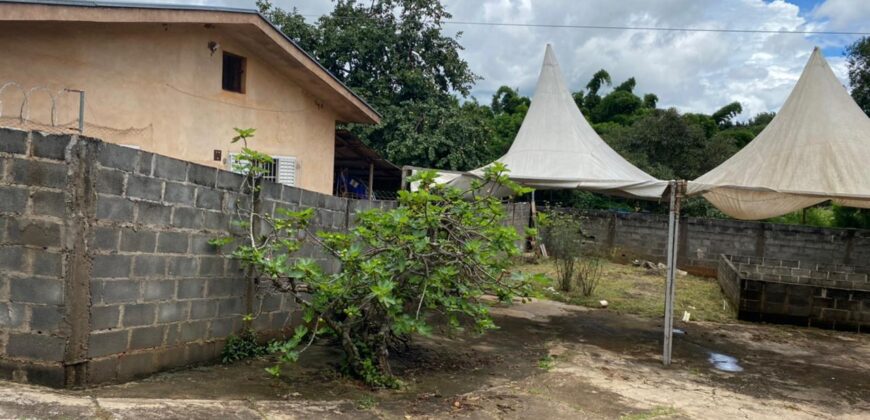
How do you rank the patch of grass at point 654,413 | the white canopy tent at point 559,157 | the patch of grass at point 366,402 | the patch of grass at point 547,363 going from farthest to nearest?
the white canopy tent at point 559,157 → the patch of grass at point 547,363 → the patch of grass at point 654,413 → the patch of grass at point 366,402

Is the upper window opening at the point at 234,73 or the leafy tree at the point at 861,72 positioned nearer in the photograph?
the upper window opening at the point at 234,73

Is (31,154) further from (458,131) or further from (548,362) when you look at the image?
(458,131)

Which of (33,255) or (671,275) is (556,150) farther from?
(33,255)

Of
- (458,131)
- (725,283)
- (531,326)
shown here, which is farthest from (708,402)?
(458,131)

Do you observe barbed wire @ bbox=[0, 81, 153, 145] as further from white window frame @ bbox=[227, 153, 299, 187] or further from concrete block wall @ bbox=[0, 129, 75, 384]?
concrete block wall @ bbox=[0, 129, 75, 384]

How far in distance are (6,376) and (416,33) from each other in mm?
16310

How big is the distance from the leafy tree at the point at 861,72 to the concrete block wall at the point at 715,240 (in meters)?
4.91

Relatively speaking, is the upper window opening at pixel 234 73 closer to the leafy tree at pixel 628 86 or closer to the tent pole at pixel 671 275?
the tent pole at pixel 671 275

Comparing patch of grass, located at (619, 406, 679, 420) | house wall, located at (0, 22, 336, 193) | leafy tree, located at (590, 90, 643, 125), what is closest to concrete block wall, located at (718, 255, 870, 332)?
patch of grass, located at (619, 406, 679, 420)

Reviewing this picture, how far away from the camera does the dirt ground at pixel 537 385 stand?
371cm

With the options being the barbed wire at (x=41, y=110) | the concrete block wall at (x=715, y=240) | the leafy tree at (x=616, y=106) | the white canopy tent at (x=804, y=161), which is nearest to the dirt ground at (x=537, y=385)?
the white canopy tent at (x=804, y=161)

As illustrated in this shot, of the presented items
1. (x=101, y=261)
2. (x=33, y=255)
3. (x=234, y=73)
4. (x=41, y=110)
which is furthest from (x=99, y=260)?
(x=234, y=73)

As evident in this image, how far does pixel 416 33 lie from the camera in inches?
723

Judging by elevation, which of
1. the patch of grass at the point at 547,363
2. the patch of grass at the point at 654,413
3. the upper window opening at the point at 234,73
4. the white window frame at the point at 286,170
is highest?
the upper window opening at the point at 234,73
